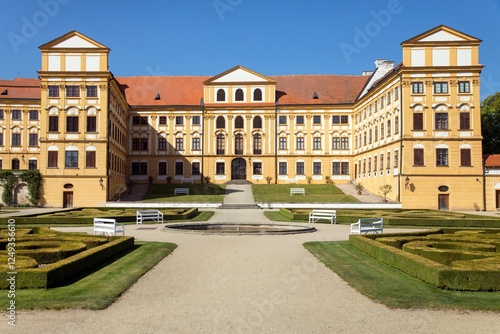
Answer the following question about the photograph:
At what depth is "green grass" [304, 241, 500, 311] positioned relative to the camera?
857 centimetres

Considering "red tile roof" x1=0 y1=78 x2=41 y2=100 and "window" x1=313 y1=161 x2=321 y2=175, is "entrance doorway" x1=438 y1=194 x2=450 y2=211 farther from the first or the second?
"red tile roof" x1=0 y1=78 x2=41 y2=100

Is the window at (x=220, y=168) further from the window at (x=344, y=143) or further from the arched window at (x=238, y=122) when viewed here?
the window at (x=344, y=143)

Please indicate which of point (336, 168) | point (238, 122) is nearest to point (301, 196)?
point (336, 168)

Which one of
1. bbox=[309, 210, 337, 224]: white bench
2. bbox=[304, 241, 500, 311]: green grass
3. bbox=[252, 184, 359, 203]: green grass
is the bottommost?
bbox=[304, 241, 500, 311]: green grass

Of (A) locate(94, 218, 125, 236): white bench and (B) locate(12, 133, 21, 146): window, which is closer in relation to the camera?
(A) locate(94, 218, 125, 236): white bench

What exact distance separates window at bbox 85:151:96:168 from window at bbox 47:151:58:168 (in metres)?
2.69

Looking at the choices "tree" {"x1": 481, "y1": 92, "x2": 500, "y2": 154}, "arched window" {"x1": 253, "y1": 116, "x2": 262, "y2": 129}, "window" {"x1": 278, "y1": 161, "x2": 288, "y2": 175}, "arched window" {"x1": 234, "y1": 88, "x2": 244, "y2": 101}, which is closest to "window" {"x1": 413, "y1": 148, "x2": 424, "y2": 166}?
"tree" {"x1": 481, "y1": 92, "x2": 500, "y2": 154}

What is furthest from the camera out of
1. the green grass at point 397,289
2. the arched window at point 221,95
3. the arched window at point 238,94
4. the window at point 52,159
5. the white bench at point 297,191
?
the arched window at point 221,95

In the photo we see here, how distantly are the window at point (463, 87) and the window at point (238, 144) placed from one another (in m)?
24.6

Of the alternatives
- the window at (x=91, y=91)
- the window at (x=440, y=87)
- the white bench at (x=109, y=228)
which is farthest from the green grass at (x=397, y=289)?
the window at (x=91, y=91)

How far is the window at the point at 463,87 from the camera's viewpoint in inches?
1631

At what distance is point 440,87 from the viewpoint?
41.7 m

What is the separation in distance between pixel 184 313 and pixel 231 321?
872mm

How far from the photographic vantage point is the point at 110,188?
145 feet
